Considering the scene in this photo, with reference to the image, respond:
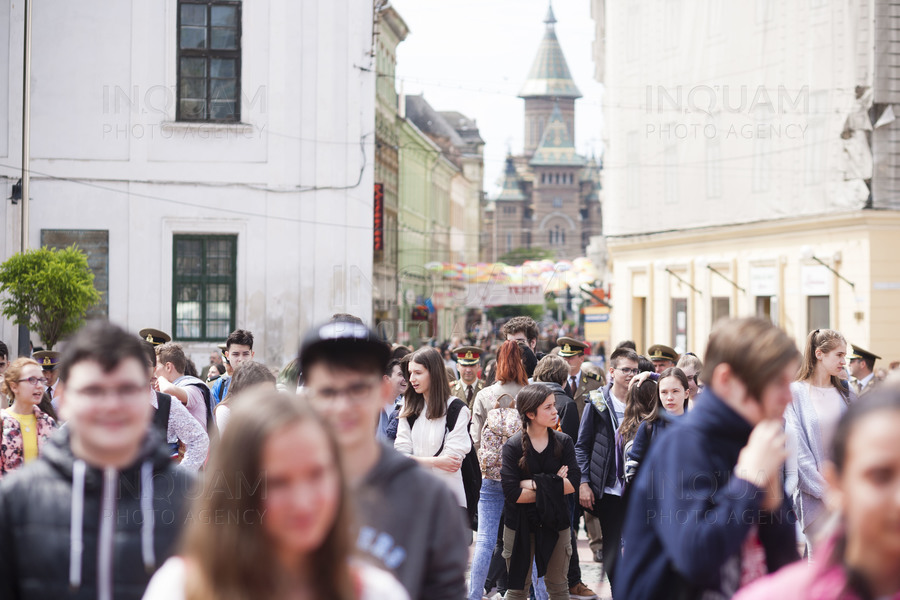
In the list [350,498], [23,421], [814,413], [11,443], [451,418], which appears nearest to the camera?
[350,498]

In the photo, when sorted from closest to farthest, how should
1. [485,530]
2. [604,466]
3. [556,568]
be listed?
[556,568] → [485,530] → [604,466]

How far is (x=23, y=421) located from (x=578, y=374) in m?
7.04

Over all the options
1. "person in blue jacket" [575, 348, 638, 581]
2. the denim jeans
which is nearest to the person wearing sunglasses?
the denim jeans

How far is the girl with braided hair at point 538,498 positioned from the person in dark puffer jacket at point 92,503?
17.2ft

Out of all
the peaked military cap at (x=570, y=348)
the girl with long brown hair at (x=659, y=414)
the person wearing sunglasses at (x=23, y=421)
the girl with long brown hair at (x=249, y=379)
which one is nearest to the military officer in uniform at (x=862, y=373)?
the peaked military cap at (x=570, y=348)

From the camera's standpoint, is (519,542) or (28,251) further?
(28,251)

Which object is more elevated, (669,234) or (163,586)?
(669,234)

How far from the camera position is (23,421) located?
777cm

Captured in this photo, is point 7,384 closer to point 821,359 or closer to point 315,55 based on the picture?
point 821,359

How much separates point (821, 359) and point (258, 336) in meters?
15.8

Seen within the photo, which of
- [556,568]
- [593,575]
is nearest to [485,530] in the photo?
[556,568]

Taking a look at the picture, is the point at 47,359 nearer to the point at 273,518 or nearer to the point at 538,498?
the point at 538,498


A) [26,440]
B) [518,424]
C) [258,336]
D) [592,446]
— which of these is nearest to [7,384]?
[26,440]

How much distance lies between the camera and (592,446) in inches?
375
